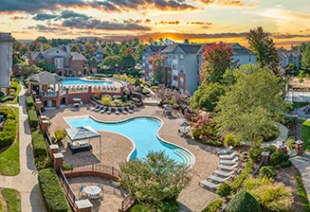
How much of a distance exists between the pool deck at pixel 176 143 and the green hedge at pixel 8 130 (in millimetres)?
4366

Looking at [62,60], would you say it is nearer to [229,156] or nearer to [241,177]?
[229,156]

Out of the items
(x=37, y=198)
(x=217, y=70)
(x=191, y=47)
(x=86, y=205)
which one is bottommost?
(x=37, y=198)

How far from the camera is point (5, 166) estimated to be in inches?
792

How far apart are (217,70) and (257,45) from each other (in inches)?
362

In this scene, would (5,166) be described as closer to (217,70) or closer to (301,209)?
(301,209)

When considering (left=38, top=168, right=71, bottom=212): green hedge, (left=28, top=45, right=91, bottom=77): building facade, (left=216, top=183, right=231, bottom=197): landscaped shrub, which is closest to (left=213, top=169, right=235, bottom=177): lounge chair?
(left=216, top=183, right=231, bottom=197): landscaped shrub

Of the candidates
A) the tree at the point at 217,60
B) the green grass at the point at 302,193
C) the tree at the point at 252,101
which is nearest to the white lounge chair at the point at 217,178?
the green grass at the point at 302,193

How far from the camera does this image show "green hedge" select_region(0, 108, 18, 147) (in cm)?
2360

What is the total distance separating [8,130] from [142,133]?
14253 mm

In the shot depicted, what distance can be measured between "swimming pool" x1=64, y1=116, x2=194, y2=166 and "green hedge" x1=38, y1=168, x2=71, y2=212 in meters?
8.91

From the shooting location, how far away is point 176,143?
95.5ft

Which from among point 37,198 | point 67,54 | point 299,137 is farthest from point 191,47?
point 37,198

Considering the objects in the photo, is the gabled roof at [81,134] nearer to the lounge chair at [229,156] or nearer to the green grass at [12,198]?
the green grass at [12,198]

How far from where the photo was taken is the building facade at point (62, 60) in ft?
262
